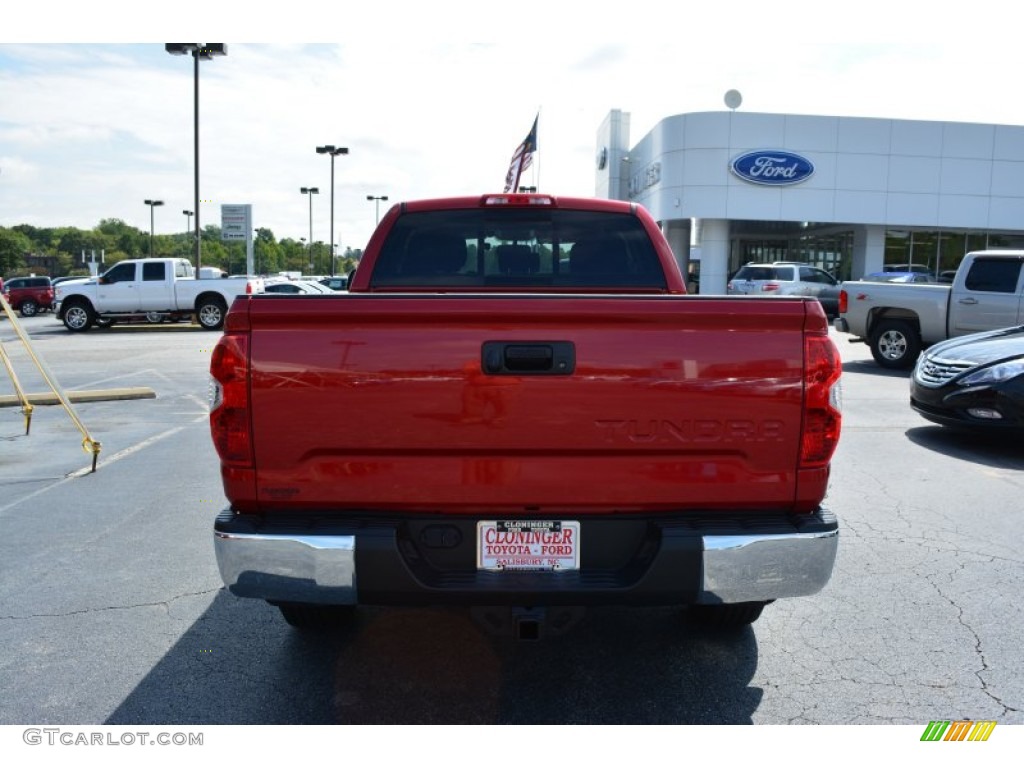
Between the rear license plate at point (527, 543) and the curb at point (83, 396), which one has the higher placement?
the rear license plate at point (527, 543)

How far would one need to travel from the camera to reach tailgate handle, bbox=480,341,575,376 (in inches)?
113

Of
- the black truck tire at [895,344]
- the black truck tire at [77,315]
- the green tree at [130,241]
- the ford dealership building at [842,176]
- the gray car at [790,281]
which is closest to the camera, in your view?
the black truck tire at [895,344]

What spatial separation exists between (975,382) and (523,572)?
6800mm

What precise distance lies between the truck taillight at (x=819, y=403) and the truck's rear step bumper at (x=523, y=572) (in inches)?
10.2

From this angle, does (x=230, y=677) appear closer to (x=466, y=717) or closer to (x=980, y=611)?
(x=466, y=717)

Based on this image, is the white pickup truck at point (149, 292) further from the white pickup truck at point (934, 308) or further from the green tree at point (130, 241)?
the green tree at point (130, 241)

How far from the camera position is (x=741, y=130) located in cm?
3612

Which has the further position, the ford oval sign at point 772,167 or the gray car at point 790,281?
the ford oval sign at point 772,167

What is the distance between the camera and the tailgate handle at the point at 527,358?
113 inches

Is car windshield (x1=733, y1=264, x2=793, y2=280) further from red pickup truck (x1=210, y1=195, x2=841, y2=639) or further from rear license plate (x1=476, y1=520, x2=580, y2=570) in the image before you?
rear license plate (x1=476, y1=520, x2=580, y2=570)

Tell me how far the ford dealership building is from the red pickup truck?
3537cm

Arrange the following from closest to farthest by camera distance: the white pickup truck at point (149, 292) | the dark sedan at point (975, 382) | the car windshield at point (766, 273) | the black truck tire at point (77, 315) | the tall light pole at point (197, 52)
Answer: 1. the dark sedan at point (975, 382)
2. the black truck tire at point (77, 315)
3. the white pickup truck at point (149, 292)
4. the car windshield at point (766, 273)
5. the tall light pole at point (197, 52)

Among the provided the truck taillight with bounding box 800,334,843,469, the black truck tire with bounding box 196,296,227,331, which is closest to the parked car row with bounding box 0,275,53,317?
the black truck tire with bounding box 196,296,227,331
